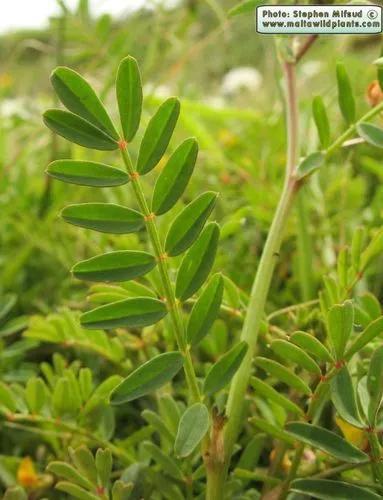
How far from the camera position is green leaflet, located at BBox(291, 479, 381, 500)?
11.7 inches

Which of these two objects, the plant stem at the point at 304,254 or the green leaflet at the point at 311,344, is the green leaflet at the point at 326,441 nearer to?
the green leaflet at the point at 311,344

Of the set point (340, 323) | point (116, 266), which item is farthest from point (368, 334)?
point (116, 266)

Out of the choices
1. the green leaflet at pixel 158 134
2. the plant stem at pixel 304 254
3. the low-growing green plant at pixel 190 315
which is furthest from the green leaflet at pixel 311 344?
the plant stem at pixel 304 254

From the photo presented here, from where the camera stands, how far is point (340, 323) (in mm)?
295

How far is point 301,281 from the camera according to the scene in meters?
0.53

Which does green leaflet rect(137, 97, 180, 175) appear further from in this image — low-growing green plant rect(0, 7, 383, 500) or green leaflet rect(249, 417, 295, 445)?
green leaflet rect(249, 417, 295, 445)

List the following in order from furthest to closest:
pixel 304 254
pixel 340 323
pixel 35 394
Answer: pixel 304 254
pixel 35 394
pixel 340 323

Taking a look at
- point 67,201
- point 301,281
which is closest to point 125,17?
point 67,201

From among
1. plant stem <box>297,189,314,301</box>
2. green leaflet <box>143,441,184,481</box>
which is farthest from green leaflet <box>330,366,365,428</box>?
plant stem <box>297,189,314,301</box>

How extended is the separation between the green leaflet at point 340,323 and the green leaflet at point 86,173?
11 centimetres

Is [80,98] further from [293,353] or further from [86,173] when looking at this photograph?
[293,353]

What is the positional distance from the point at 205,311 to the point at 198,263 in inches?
0.9

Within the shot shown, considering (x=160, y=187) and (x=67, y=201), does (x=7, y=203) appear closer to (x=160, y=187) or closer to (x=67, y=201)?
(x=67, y=201)

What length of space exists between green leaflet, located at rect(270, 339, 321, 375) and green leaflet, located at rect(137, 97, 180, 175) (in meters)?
0.10
